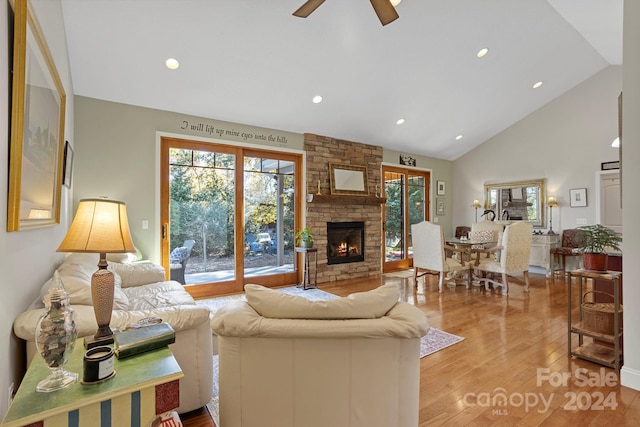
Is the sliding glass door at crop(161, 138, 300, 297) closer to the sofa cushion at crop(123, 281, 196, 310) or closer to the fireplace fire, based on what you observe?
the fireplace fire

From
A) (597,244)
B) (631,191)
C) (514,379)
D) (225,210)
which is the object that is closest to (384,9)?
(631,191)

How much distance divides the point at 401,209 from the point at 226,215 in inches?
155

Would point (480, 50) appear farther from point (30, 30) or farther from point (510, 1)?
point (30, 30)

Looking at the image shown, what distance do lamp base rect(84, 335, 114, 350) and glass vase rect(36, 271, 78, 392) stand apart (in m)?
0.23

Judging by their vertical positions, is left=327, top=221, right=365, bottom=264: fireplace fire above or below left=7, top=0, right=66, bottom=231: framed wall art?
below

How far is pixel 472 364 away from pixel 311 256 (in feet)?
10.4

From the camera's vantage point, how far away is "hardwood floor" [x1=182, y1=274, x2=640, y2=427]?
6.10 feet

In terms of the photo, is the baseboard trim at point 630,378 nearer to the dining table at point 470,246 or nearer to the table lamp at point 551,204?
the dining table at point 470,246

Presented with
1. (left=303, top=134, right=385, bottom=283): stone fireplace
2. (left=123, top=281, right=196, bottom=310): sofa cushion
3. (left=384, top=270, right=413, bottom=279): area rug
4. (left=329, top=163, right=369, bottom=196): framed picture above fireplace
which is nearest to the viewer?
(left=123, top=281, right=196, bottom=310): sofa cushion

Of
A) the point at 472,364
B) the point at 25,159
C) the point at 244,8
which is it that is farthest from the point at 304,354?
the point at 244,8

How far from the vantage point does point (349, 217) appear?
5.87 meters

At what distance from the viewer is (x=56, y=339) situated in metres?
1.07

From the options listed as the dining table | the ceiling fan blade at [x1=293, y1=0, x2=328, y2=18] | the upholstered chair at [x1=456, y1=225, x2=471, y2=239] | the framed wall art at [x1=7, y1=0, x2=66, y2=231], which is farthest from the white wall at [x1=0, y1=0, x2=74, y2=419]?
the upholstered chair at [x1=456, y1=225, x2=471, y2=239]

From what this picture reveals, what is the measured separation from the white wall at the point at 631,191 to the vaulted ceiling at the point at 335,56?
1855 mm
